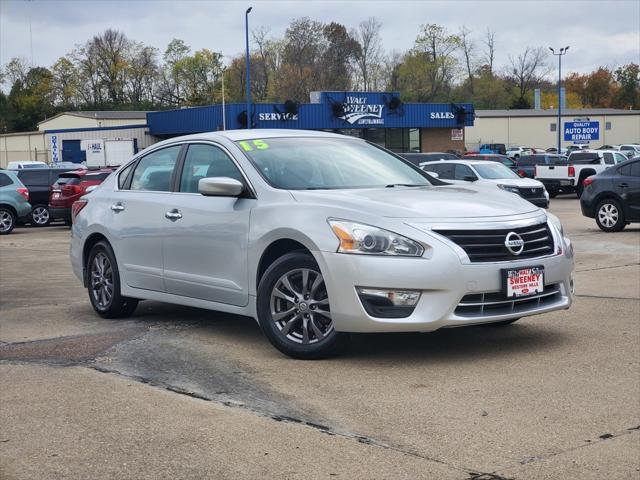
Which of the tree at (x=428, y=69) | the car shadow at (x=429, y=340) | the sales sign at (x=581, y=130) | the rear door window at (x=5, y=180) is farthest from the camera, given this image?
the tree at (x=428, y=69)

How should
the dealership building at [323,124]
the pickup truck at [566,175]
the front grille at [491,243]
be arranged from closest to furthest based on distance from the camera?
the front grille at [491,243] < the pickup truck at [566,175] < the dealership building at [323,124]

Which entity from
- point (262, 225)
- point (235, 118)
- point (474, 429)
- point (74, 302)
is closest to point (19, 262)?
point (74, 302)

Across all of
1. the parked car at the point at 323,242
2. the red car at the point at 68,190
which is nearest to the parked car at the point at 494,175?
the red car at the point at 68,190

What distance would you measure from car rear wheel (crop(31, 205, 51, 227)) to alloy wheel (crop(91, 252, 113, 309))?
63.4 feet

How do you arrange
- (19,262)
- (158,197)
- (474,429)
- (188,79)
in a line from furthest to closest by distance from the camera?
(188,79) → (19,262) → (158,197) → (474,429)

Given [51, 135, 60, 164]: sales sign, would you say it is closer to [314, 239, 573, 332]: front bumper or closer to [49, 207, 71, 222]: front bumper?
[49, 207, 71, 222]: front bumper

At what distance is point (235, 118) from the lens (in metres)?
53.9

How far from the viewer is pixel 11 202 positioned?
24.6m

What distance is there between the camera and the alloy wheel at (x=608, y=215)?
742 inches

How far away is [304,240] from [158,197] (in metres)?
Result: 2.03

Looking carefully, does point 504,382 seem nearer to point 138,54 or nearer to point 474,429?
point 474,429

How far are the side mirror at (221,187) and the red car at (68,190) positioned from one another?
18.6 m

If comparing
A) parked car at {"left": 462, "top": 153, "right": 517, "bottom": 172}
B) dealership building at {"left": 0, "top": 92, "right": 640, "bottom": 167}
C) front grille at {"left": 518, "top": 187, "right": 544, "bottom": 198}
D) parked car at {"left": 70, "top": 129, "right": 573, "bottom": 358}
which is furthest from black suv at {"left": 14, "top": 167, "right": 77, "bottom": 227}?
dealership building at {"left": 0, "top": 92, "right": 640, "bottom": 167}

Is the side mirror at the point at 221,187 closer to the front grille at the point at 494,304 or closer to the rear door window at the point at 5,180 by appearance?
the front grille at the point at 494,304
